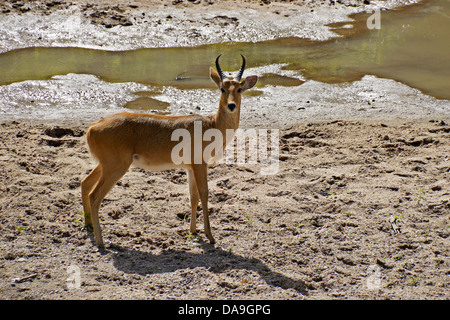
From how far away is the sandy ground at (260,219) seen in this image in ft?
18.3

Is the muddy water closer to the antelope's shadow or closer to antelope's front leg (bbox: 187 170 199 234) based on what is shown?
antelope's front leg (bbox: 187 170 199 234)

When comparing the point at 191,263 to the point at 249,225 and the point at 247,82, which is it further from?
the point at 247,82

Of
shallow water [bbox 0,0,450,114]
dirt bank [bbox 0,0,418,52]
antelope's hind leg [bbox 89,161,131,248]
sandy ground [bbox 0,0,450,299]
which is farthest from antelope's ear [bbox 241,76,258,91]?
dirt bank [bbox 0,0,418,52]

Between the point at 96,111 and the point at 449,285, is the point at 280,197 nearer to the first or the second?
the point at 449,285

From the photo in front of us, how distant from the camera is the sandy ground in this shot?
220 inches

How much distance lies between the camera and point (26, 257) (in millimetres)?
5879

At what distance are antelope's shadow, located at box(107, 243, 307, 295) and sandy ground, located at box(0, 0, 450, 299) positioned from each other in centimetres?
2

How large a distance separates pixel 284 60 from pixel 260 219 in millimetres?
6922

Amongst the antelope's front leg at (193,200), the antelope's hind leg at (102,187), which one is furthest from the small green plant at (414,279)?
the antelope's hind leg at (102,187)

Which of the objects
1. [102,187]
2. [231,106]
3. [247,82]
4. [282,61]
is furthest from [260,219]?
[282,61]

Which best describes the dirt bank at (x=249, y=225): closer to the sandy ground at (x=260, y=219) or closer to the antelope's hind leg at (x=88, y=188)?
the sandy ground at (x=260, y=219)

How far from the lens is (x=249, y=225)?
267 inches

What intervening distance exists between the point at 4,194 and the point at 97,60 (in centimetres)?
647
